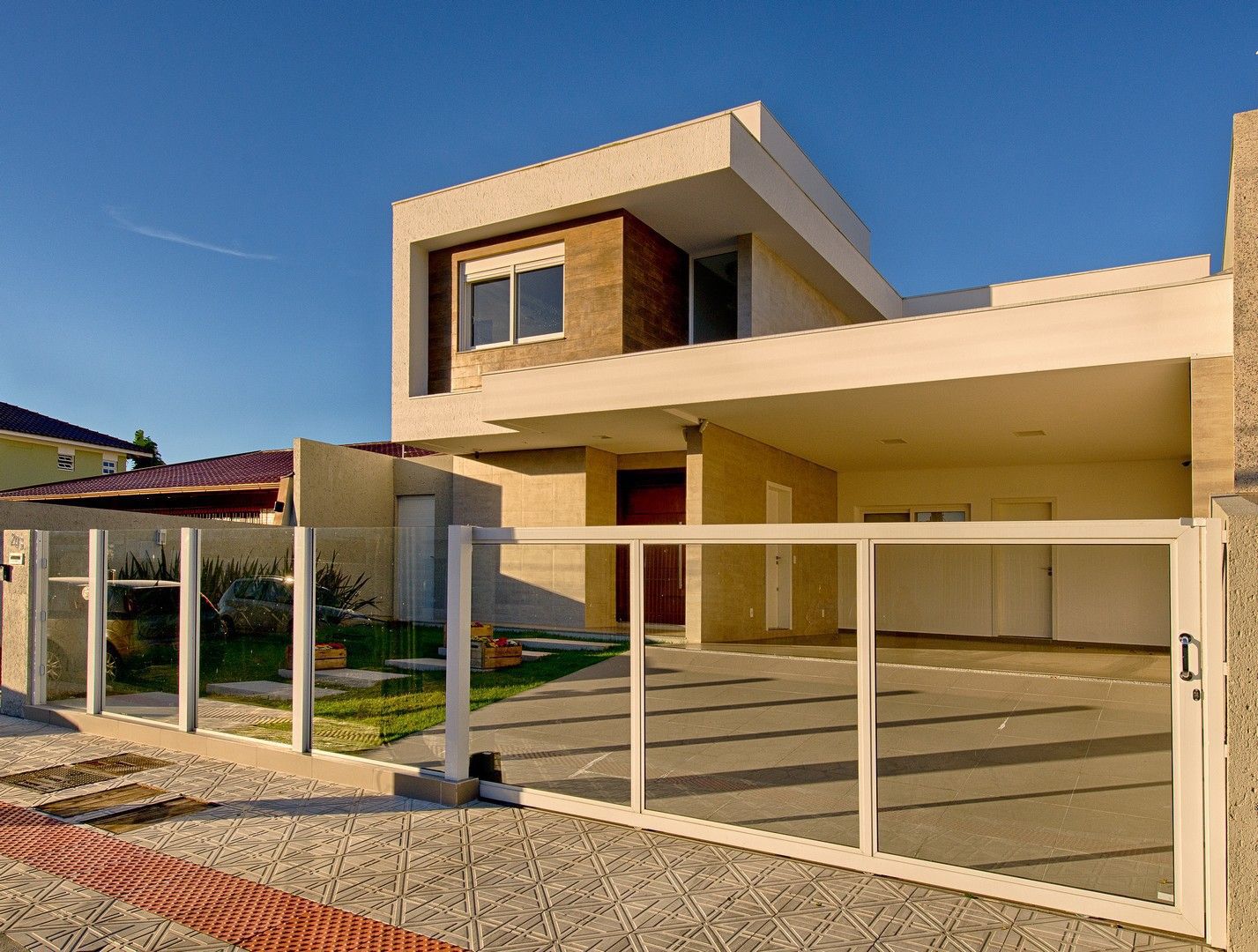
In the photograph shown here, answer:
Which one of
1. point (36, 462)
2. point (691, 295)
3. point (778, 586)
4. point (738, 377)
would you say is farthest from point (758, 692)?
point (36, 462)

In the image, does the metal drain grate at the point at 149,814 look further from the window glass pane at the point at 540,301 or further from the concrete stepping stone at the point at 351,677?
the window glass pane at the point at 540,301

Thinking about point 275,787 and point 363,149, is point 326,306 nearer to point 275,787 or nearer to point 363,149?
point 363,149

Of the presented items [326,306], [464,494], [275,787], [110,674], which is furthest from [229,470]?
[275,787]

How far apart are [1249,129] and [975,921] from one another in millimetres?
8338

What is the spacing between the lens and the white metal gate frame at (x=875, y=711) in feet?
12.6

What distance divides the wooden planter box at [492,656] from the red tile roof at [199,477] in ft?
45.4

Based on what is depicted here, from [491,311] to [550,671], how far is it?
11778 mm

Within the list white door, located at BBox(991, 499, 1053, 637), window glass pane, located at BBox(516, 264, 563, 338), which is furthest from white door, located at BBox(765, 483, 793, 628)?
window glass pane, located at BBox(516, 264, 563, 338)

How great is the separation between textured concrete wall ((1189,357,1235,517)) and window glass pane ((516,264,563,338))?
10676mm

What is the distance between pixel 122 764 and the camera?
Result: 23.1 ft

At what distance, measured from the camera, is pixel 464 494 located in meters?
18.5

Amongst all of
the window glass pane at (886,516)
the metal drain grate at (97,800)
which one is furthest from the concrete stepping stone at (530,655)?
the window glass pane at (886,516)

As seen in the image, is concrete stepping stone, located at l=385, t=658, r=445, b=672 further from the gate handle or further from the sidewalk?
the gate handle

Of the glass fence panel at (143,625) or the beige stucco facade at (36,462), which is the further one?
the beige stucco facade at (36,462)
